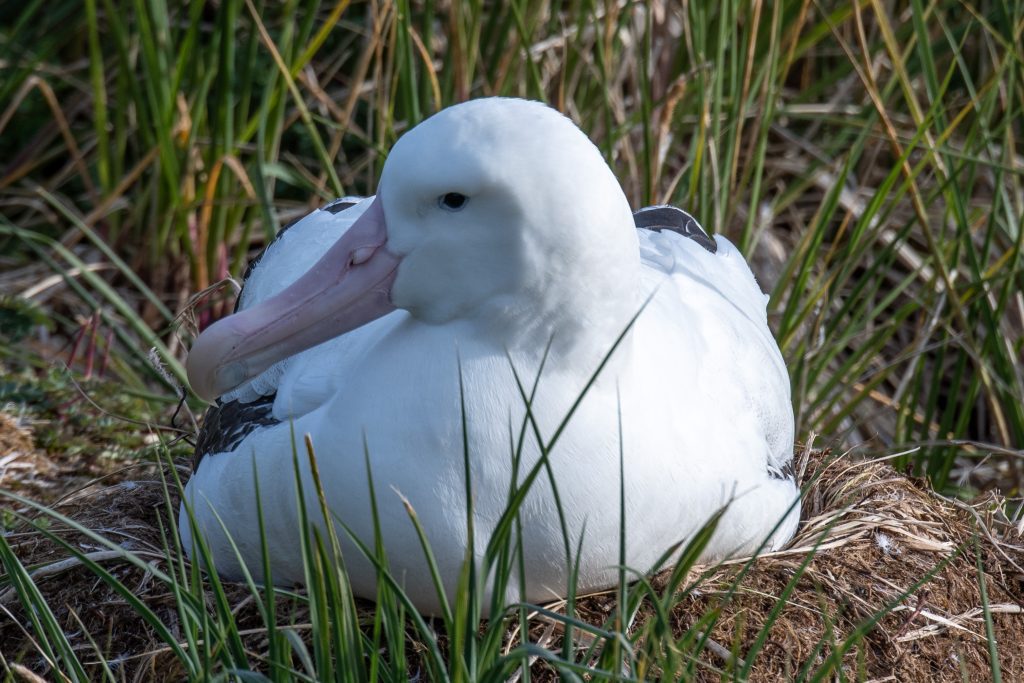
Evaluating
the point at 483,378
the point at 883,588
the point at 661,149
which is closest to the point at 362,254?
the point at 483,378

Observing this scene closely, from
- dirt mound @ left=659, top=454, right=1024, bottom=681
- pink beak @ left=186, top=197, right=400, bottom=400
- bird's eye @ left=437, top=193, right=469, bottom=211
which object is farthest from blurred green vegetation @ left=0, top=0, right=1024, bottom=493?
bird's eye @ left=437, top=193, right=469, bottom=211

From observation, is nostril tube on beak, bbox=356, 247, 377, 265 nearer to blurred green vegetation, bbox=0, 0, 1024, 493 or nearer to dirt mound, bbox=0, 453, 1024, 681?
dirt mound, bbox=0, 453, 1024, 681

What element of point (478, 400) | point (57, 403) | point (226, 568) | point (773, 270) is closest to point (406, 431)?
A: point (478, 400)

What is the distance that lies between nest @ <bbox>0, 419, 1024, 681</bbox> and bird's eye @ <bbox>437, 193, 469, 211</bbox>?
79 centimetres

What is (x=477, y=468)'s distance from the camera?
2402mm

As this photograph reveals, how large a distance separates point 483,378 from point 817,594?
3.13ft

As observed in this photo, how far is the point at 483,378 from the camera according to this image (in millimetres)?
2410

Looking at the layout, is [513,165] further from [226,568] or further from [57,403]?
[57,403]

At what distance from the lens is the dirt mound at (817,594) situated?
268 cm

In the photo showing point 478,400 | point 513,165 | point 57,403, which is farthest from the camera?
point 57,403

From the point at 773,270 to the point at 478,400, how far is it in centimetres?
276

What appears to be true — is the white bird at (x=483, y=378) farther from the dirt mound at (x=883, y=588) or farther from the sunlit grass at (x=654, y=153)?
the sunlit grass at (x=654, y=153)

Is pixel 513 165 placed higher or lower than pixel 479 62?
higher

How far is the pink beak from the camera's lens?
2.43m
